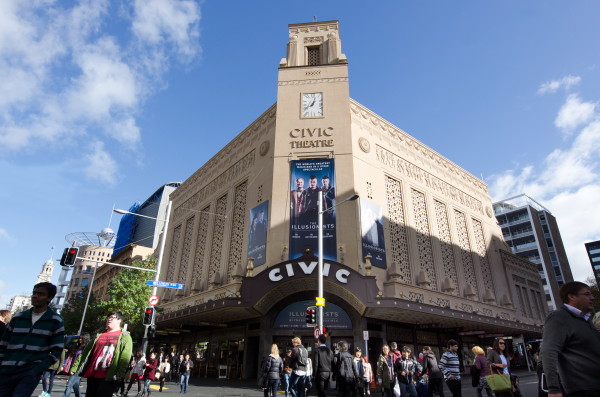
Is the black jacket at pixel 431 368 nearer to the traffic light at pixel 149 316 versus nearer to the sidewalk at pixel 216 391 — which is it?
the sidewalk at pixel 216 391

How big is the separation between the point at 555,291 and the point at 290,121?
5690 centimetres

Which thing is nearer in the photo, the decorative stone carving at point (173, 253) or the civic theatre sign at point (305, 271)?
the civic theatre sign at point (305, 271)

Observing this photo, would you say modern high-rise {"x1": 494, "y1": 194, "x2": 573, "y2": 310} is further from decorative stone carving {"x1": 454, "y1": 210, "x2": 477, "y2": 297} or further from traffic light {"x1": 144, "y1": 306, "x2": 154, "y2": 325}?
traffic light {"x1": 144, "y1": 306, "x2": 154, "y2": 325}

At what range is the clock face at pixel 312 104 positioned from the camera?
86.5 feet

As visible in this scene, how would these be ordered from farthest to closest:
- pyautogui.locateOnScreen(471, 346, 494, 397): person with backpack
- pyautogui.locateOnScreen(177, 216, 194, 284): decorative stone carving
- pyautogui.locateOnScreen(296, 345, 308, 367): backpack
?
pyautogui.locateOnScreen(177, 216, 194, 284): decorative stone carving → pyautogui.locateOnScreen(296, 345, 308, 367): backpack → pyautogui.locateOnScreen(471, 346, 494, 397): person with backpack

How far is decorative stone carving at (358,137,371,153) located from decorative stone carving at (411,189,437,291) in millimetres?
6489

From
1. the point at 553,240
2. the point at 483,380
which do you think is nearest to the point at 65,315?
the point at 483,380

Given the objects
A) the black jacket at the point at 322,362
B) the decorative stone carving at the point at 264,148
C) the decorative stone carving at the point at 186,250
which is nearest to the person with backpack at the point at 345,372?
the black jacket at the point at 322,362

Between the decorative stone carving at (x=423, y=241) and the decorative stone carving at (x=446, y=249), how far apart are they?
121cm

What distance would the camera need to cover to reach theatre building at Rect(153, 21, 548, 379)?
21344 mm

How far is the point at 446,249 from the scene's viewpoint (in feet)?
101

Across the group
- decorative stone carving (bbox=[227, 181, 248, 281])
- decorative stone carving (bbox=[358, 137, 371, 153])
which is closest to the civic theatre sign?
decorative stone carving (bbox=[227, 181, 248, 281])

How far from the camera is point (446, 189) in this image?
3478 centimetres

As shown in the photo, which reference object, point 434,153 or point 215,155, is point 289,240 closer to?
point 215,155
